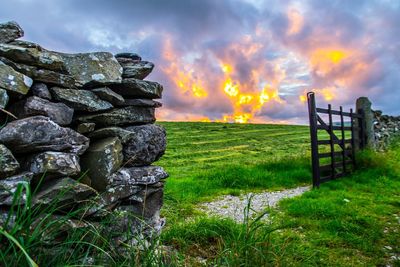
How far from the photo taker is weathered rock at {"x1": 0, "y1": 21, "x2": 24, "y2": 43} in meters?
4.24

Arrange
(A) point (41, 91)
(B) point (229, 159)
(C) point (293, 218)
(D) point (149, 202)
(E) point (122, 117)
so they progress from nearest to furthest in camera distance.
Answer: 1. (A) point (41, 91)
2. (E) point (122, 117)
3. (D) point (149, 202)
4. (C) point (293, 218)
5. (B) point (229, 159)

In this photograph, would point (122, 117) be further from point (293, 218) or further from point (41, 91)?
point (293, 218)

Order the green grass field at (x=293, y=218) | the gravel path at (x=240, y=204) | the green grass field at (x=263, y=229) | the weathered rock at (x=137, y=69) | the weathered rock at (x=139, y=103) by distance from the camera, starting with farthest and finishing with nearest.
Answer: the gravel path at (x=240, y=204) < the weathered rock at (x=137, y=69) < the weathered rock at (x=139, y=103) < the green grass field at (x=293, y=218) < the green grass field at (x=263, y=229)

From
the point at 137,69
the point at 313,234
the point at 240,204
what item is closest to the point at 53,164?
the point at 137,69

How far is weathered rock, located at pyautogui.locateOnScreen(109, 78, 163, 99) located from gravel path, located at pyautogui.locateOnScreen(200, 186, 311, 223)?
3426 mm

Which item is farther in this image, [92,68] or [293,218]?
[293,218]

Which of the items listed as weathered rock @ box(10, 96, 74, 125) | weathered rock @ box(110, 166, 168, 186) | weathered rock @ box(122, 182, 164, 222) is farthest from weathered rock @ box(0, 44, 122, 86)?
weathered rock @ box(122, 182, 164, 222)

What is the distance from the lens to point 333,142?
11648 millimetres

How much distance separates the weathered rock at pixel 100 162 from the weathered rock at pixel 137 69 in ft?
4.25

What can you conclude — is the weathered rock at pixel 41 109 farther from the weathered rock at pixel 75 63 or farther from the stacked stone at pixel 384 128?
the stacked stone at pixel 384 128

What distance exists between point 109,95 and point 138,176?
50.4 inches

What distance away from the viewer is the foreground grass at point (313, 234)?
352 centimetres

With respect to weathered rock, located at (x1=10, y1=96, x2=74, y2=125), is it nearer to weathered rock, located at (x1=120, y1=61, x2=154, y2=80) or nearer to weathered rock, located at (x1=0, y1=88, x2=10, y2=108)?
weathered rock, located at (x1=0, y1=88, x2=10, y2=108)

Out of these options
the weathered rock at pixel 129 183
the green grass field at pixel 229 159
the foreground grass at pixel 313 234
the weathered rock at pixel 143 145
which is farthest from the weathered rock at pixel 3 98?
the green grass field at pixel 229 159
